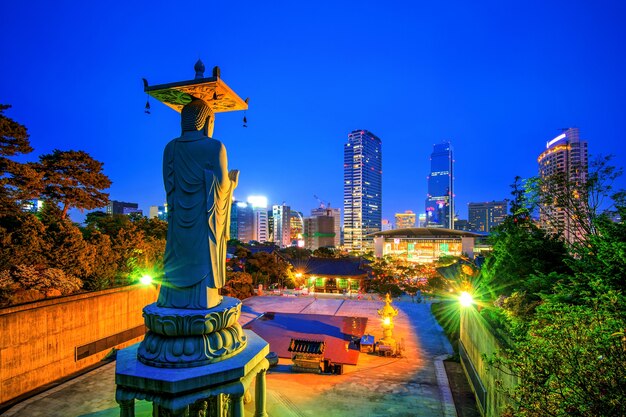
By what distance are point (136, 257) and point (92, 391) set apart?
731 centimetres

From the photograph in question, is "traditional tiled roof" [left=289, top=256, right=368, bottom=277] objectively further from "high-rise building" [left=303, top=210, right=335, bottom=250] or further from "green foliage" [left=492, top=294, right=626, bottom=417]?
"high-rise building" [left=303, top=210, right=335, bottom=250]

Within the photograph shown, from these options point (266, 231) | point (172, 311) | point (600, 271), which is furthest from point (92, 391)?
point (266, 231)

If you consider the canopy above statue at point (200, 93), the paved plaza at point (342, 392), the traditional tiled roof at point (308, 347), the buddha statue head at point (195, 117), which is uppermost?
the canopy above statue at point (200, 93)

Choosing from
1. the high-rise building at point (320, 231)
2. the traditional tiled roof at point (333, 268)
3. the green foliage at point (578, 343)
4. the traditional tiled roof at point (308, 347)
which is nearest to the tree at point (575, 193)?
the green foliage at point (578, 343)

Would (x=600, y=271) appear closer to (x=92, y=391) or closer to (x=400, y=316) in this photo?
(x=92, y=391)

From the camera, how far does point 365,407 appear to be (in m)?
9.30

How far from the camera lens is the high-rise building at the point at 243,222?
131250 millimetres

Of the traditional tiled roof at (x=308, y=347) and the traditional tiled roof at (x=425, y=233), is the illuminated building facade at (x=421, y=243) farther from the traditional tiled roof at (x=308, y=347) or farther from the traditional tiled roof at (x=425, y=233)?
the traditional tiled roof at (x=308, y=347)

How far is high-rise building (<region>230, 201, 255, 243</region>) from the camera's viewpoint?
131250mm

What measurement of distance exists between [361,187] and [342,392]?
144807 millimetres

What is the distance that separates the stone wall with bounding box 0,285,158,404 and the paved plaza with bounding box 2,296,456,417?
810 millimetres

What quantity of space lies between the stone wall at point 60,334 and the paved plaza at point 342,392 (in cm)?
81

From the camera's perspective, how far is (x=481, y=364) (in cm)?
952

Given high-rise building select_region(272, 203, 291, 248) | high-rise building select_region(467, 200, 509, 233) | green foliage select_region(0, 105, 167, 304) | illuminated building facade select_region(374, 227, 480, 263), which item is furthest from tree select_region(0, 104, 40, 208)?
high-rise building select_region(467, 200, 509, 233)
